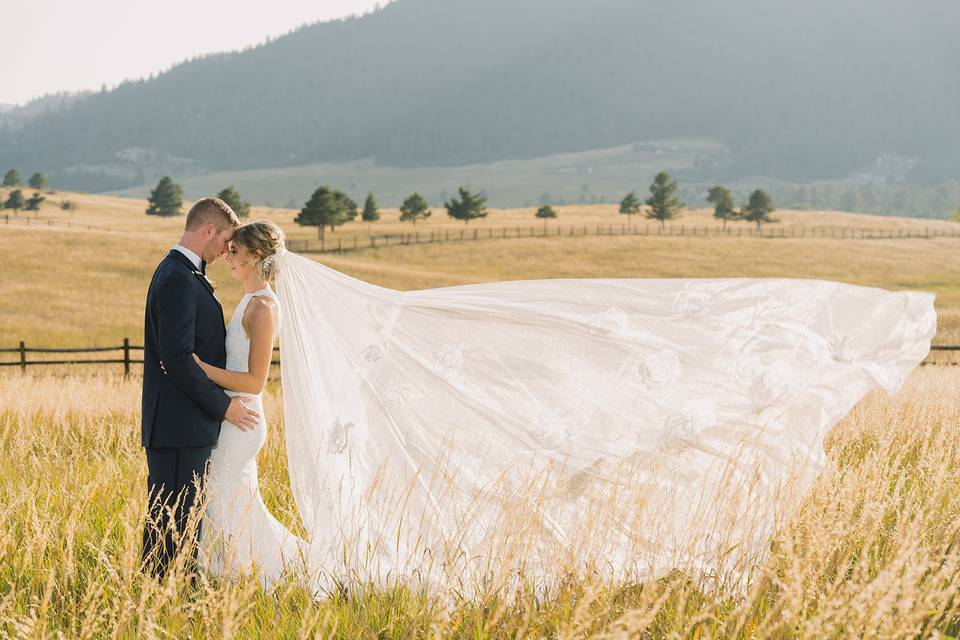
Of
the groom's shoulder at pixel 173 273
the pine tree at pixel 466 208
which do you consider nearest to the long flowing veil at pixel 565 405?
the groom's shoulder at pixel 173 273

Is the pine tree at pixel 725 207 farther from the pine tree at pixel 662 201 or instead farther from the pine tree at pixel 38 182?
the pine tree at pixel 38 182

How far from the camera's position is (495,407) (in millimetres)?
5336

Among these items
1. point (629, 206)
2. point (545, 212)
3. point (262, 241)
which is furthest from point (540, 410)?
point (629, 206)

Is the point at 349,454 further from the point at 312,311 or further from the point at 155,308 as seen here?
the point at 155,308

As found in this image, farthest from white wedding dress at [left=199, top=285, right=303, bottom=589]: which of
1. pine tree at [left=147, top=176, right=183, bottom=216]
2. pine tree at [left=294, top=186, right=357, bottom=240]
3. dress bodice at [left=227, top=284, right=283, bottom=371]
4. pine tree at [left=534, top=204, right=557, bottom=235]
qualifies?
pine tree at [left=147, top=176, right=183, bottom=216]

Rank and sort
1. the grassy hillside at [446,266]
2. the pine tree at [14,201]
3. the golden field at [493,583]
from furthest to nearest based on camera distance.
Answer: the pine tree at [14,201] → the grassy hillside at [446,266] → the golden field at [493,583]

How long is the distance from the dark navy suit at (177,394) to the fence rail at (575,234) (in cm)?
6901

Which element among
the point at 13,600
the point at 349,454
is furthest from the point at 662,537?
the point at 13,600

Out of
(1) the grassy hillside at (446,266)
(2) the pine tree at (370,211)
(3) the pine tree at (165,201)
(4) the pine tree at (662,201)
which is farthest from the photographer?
(3) the pine tree at (165,201)

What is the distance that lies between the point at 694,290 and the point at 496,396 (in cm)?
168

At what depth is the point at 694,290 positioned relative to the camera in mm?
5957

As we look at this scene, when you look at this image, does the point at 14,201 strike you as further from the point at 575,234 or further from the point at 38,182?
the point at 575,234

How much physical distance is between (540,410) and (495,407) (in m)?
0.29

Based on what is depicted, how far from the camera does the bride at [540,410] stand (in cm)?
449
